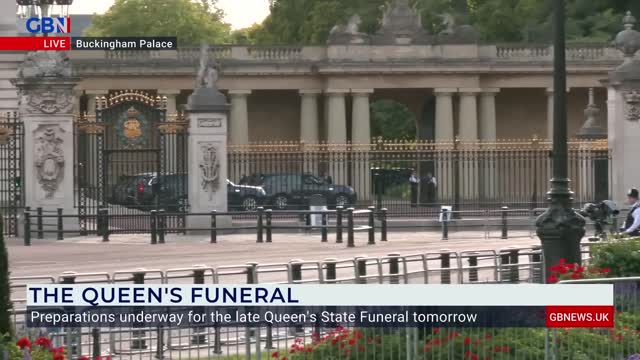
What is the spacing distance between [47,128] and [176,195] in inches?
193

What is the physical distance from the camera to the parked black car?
138 feet

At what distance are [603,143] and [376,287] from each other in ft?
96.9

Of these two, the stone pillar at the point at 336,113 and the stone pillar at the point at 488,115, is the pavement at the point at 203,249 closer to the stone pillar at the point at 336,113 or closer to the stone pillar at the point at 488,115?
the stone pillar at the point at 336,113

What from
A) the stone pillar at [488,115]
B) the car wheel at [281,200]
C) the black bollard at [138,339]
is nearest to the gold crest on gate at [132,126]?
the car wheel at [281,200]

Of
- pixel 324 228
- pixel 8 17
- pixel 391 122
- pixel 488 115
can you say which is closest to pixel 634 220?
pixel 324 228

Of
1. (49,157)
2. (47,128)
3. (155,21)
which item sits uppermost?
(155,21)

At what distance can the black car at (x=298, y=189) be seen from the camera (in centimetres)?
5066

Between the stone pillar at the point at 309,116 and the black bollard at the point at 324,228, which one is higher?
the stone pillar at the point at 309,116

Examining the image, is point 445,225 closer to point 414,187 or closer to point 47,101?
point 47,101

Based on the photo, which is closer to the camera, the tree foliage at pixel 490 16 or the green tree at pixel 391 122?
the tree foliage at pixel 490 16

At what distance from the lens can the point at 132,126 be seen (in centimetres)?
4059

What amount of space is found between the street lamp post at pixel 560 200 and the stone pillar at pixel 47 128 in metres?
20.3

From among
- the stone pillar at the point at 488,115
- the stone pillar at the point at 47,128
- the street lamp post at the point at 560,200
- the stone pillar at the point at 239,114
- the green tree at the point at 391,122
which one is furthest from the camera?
the green tree at the point at 391,122

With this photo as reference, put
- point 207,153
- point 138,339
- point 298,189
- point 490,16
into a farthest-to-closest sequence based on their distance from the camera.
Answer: point 490,16 → point 298,189 → point 207,153 → point 138,339
